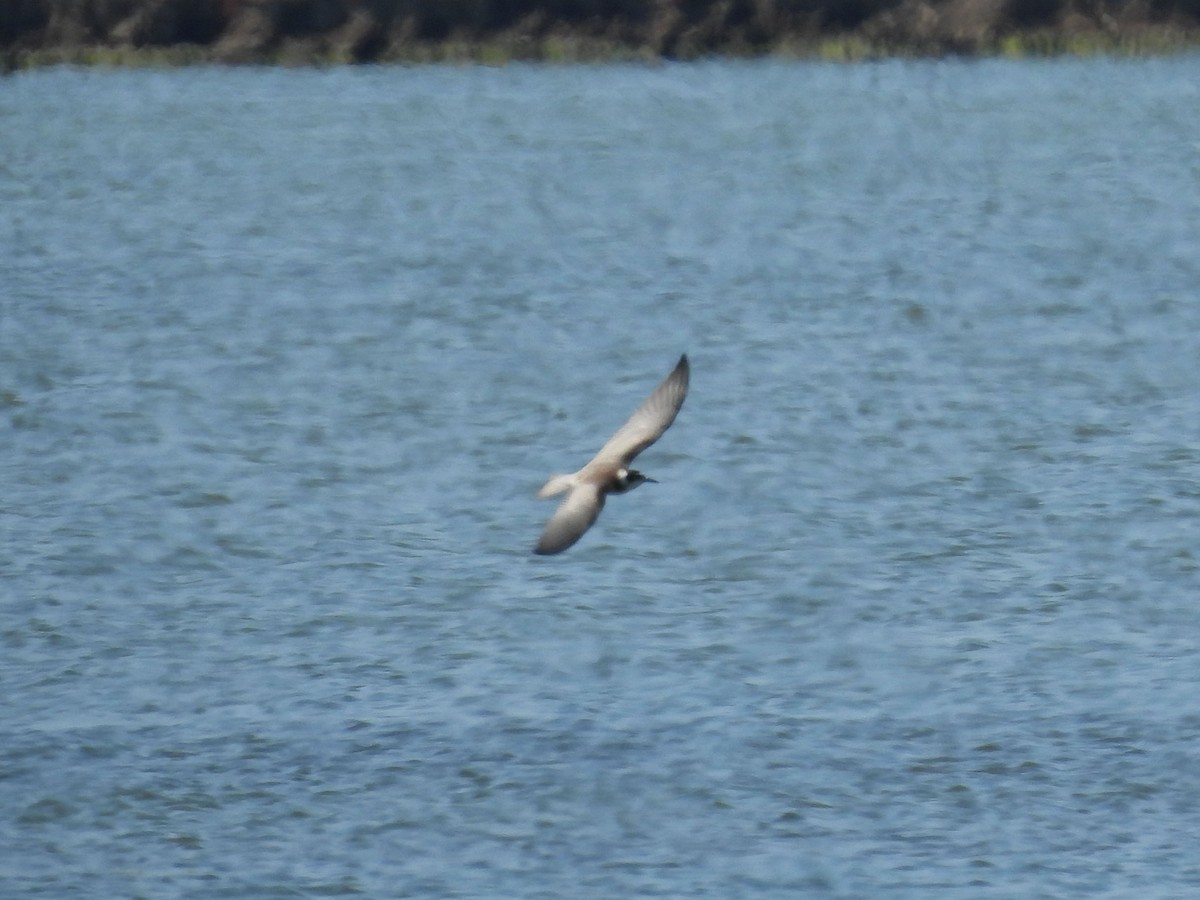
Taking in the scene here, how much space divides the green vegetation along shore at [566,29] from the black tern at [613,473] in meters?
36.6

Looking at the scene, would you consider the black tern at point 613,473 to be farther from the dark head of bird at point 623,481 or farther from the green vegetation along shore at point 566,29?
the green vegetation along shore at point 566,29

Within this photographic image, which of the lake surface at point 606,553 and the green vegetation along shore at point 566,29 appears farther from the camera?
the green vegetation along shore at point 566,29

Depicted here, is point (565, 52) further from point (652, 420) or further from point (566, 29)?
point (652, 420)

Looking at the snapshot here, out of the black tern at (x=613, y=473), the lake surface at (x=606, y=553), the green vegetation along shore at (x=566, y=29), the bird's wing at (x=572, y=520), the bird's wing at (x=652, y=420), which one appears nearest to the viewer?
the bird's wing at (x=572, y=520)

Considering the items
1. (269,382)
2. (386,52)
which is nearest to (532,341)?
(269,382)

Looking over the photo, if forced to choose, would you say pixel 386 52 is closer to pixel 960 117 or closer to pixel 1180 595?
pixel 960 117

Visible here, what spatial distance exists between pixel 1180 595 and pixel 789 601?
1.94 metres

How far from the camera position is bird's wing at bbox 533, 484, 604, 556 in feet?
27.9

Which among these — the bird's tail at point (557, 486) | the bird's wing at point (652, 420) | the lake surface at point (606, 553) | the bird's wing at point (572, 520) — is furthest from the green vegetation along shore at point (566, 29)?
the bird's wing at point (572, 520)

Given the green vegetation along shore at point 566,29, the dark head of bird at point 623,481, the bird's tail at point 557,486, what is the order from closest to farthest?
the bird's tail at point 557,486 → the dark head of bird at point 623,481 → the green vegetation along shore at point 566,29

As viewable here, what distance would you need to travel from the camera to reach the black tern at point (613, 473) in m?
8.82

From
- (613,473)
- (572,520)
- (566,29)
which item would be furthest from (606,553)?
A: (566,29)

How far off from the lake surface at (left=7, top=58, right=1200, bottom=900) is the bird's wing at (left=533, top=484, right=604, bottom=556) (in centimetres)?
138

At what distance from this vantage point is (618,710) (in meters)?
11.1
